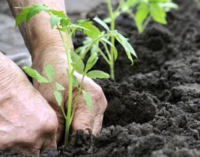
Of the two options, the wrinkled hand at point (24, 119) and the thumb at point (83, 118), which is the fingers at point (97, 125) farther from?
the wrinkled hand at point (24, 119)

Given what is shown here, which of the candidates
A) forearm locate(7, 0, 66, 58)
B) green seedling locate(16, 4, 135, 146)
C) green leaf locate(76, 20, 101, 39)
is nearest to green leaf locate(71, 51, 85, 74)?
green seedling locate(16, 4, 135, 146)

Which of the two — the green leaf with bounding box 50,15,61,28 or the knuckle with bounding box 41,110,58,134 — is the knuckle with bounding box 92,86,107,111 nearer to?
the knuckle with bounding box 41,110,58,134

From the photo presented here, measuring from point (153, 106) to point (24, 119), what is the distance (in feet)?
1.88

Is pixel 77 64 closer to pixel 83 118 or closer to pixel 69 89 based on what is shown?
pixel 69 89

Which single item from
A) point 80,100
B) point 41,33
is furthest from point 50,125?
point 41,33

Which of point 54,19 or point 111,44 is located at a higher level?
point 54,19

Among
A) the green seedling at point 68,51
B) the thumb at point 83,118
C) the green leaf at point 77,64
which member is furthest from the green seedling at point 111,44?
the thumb at point 83,118

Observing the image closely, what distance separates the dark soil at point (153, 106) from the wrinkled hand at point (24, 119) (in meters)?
0.06

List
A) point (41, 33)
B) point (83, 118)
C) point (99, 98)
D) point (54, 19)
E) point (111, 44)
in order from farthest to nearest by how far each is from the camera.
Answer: point (41, 33) → point (99, 98) → point (83, 118) → point (111, 44) → point (54, 19)

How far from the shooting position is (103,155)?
158 cm

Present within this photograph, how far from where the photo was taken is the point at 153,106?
1.98 m

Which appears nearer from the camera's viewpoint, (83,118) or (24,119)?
(24,119)

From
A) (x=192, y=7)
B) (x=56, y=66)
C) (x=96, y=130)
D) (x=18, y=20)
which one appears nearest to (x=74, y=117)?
(x=96, y=130)

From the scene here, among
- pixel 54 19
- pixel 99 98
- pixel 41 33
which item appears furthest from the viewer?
pixel 41 33
